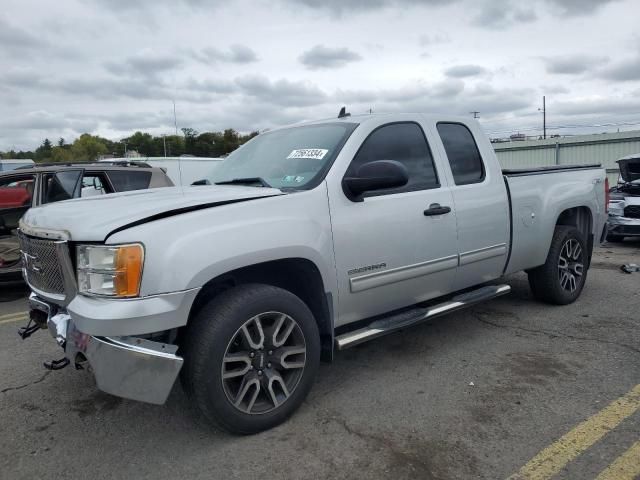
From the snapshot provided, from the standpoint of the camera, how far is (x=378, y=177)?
336 cm

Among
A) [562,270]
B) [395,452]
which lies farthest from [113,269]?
[562,270]

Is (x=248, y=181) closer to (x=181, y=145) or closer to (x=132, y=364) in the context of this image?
(x=132, y=364)

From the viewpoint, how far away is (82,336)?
2729mm

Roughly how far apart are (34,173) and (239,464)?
5317 millimetres

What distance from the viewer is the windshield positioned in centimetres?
361

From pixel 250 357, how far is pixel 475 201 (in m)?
2.30

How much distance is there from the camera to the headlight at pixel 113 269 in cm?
264

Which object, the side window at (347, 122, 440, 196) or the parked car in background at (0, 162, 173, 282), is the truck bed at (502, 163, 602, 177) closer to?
the side window at (347, 122, 440, 196)

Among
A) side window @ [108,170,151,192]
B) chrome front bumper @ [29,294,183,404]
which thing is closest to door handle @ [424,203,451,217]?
chrome front bumper @ [29,294,183,404]

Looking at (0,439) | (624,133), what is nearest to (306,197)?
(0,439)

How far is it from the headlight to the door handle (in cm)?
209

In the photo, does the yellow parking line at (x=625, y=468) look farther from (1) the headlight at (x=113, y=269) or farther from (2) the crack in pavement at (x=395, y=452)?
(1) the headlight at (x=113, y=269)

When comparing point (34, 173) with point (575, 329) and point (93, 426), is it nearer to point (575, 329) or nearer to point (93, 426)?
point (93, 426)

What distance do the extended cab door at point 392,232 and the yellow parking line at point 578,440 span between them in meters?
1.37
